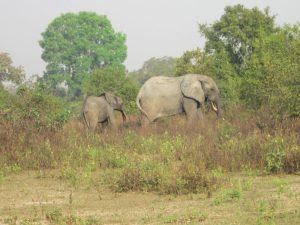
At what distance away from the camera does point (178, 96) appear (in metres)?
21.1

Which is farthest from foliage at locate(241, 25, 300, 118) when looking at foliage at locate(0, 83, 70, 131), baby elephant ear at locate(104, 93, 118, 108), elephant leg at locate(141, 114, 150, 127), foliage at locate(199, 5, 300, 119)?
foliage at locate(0, 83, 70, 131)

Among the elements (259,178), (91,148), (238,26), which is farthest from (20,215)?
(238,26)

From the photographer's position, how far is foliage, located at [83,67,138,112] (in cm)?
2700

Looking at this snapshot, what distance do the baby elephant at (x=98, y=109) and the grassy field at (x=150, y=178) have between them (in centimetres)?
459

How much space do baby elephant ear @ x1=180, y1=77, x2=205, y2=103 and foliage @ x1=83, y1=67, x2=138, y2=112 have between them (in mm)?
5919

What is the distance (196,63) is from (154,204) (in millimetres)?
19830

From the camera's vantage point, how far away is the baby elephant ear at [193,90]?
20.6 m

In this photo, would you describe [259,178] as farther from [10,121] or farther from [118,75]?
[118,75]

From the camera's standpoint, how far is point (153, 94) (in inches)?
836

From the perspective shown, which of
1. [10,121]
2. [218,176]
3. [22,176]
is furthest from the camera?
[10,121]

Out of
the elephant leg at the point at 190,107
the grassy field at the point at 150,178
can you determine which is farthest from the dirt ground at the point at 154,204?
the elephant leg at the point at 190,107

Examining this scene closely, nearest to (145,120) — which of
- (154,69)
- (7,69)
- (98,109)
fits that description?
(98,109)

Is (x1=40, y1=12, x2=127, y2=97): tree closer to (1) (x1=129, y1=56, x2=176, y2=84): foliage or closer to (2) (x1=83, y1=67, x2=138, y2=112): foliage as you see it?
(1) (x1=129, y1=56, x2=176, y2=84): foliage

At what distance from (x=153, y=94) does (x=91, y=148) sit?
8.18 metres
